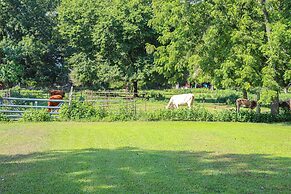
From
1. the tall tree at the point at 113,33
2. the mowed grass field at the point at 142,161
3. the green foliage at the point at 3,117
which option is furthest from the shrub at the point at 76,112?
the tall tree at the point at 113,33

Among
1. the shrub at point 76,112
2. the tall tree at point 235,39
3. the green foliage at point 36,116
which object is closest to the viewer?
the tall tree at point 235,39

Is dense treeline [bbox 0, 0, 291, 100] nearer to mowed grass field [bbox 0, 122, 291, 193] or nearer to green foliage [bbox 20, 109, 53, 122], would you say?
mowed grass field [bbox 0, 122, 291, 193]

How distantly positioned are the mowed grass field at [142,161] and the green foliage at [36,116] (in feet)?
11.5

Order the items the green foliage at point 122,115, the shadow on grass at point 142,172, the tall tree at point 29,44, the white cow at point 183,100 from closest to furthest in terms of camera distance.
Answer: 1. the shadow on grass at point 142,172
2. the green foliage at point 122,115
3. the white cow at point 183,100
4. the tall tree at point 29,44

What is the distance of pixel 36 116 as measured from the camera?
2011 centimetres

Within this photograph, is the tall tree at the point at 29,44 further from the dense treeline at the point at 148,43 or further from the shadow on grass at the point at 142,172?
the shadow on grass at the point at 142,172

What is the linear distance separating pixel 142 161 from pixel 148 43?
26836 millimetres

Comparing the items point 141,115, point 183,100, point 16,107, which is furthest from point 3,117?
point 183,100

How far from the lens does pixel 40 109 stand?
2088cm

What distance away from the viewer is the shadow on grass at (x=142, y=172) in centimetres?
705

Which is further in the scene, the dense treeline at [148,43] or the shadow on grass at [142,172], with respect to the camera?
the dense treeline at [148,43]

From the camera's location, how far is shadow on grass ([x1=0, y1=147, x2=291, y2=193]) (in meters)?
7.05

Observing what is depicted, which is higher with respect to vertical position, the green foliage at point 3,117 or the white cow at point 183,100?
the white cow at point 183,100

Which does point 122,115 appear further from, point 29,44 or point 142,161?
point 29,44
